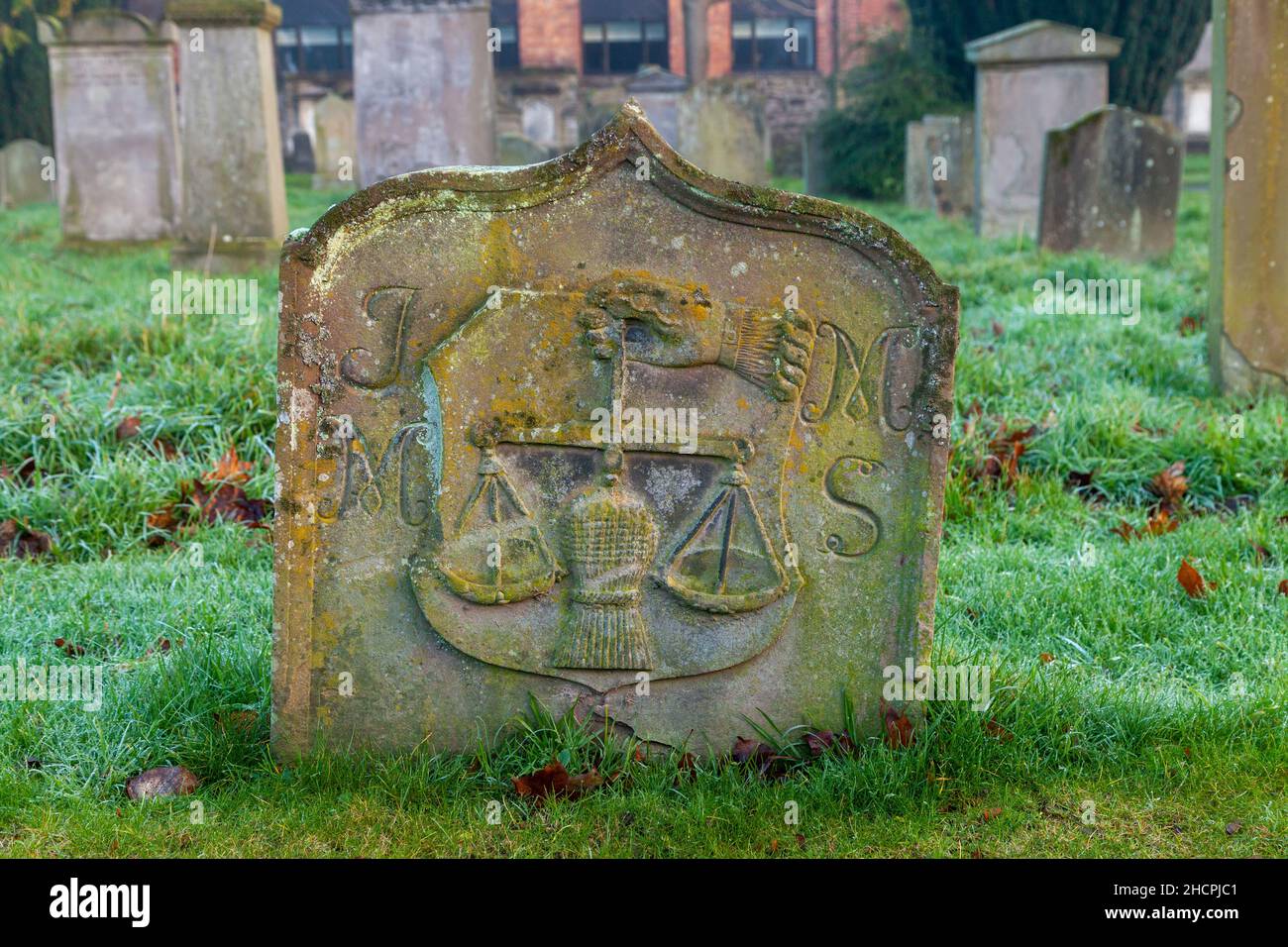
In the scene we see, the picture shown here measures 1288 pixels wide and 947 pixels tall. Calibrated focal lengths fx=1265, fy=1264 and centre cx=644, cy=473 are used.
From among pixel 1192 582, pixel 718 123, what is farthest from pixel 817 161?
pixel 1192 582

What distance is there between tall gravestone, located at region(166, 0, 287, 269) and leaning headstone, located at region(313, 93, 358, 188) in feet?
36.6

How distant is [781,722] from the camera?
10.7 feet

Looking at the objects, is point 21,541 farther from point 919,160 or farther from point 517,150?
point 919,160

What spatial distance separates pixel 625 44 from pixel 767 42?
3463mm

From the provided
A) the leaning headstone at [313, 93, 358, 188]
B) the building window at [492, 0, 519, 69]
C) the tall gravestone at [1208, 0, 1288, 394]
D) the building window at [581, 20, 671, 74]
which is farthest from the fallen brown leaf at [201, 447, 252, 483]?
the building window at [581, 20, 671, 74]

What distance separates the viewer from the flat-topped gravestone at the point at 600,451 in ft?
9.96

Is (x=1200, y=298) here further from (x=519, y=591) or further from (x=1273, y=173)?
(x=519, y=591)

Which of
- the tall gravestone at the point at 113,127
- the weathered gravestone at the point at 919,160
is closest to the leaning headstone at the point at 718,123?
the weathered gravestone at the point at 919,160

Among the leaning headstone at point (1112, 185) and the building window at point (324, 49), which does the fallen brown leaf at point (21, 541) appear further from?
the building window at point (324, 49)

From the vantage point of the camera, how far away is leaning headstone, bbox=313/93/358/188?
2050 centimetres

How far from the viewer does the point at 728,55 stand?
100.0ft

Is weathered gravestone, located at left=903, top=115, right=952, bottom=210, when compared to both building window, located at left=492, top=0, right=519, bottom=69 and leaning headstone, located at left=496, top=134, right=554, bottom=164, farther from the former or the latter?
building window, located at left=492, top=0, right=519, bottom=69

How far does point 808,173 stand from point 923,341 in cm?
1724

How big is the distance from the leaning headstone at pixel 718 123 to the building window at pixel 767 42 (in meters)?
15.9
